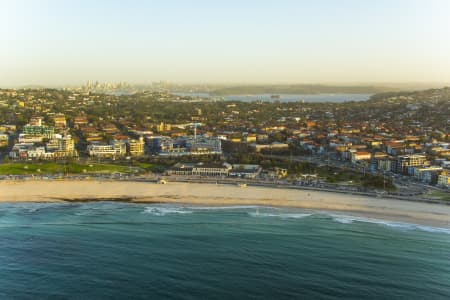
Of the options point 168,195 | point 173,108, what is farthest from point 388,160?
point 173,108

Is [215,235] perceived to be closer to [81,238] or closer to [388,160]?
[81,238]

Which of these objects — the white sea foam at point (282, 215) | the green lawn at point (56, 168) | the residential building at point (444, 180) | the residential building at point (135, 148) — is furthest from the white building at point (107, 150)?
the residential building at point (444, 180)

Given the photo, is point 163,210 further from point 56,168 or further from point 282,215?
point 56,168

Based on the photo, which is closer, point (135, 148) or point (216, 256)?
point (216, 256)

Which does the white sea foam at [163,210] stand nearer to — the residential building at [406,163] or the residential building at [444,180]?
the residential building at [444,180]

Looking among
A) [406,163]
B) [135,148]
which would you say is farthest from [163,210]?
[135,148]

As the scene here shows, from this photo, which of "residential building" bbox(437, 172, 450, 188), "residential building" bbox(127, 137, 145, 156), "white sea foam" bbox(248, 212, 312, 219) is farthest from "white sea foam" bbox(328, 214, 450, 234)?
"residential building" bbox(127, 137, 145, 156)
